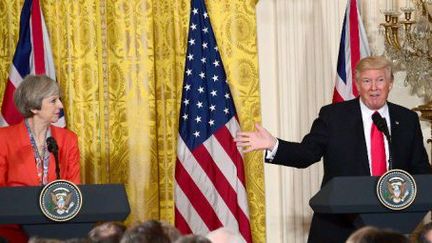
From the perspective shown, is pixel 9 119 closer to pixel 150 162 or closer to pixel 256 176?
pixel 150 162

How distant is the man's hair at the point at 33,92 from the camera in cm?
596

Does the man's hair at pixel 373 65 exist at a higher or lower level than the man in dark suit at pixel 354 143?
higher

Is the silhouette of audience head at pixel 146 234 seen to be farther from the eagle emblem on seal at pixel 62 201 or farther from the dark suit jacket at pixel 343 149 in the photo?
the dark suit jacket at pixel 343 149

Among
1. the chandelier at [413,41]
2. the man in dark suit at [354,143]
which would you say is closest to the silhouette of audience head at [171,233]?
the man in dark suit at [354,143]

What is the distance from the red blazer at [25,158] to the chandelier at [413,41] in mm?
2596

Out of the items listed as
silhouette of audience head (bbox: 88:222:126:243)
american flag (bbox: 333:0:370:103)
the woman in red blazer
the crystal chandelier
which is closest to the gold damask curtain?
american flag (bbox: 333:0:370:103)

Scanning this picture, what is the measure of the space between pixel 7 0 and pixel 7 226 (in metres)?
2.82

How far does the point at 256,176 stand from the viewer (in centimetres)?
796

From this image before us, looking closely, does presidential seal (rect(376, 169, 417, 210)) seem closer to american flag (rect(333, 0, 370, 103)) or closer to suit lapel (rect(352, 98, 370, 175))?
suit lapel (rect(352, 98, 370, 175))

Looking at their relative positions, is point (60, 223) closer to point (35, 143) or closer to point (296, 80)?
point (35, 143)

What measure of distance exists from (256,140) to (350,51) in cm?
232

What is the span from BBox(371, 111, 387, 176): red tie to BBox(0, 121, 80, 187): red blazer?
5.52 ft

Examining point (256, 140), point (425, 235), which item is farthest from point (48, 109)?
point (425, 235)

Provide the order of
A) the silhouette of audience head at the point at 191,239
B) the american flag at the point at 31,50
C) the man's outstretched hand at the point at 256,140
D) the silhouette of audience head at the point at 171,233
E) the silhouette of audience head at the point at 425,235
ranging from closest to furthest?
the silhouette of audience head at the point at 191,239 < the silhouette of audience head at the point at 171,233 < the silhouette of audience head at the point at 425,235 < the man's outstretched hand at the point at 256,140 < the american flag at the point at 31,50
